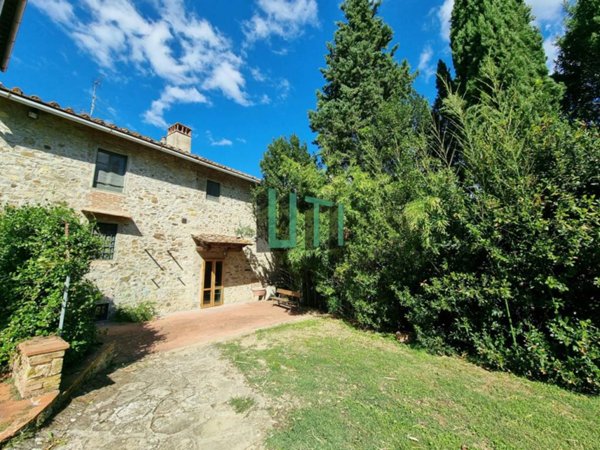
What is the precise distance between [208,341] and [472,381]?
17.7 ft

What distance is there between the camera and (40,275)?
346 cm

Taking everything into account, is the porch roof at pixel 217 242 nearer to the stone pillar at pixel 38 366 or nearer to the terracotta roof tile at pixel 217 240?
the terracotta roof tile at pixel 217 240

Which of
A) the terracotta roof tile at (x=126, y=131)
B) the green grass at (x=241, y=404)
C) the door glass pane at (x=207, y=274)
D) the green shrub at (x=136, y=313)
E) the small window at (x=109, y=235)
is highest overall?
the terracotta roof tile at (x=126, y=131)

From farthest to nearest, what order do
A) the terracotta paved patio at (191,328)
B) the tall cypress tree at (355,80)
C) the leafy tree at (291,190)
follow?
1. the tall cypress tree at (355,80)
2. the leafy tree at (291,190)
3. the terracotta paved patio at (191,328)

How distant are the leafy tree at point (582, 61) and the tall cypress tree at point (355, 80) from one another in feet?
16.0

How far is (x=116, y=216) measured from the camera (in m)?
7.96

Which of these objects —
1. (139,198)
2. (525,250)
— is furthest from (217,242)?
(525,250)

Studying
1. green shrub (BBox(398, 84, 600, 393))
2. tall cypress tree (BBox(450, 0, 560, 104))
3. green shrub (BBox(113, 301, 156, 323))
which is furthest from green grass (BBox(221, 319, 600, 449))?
tall cypress tree (BBox(450, 0, 560, 104))

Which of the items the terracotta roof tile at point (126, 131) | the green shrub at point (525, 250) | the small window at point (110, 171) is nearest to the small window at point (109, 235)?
the small window at point (110, 171)

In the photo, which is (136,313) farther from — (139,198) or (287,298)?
(287,298)

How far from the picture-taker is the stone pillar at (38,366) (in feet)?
9.56

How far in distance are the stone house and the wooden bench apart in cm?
155

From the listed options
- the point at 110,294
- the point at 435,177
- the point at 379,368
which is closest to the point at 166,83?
the point at 110,294

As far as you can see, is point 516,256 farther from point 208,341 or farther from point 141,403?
point 208,341
